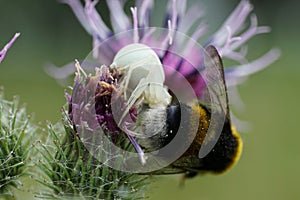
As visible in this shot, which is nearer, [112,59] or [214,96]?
[214,96]

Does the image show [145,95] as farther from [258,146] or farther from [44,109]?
[44,109]

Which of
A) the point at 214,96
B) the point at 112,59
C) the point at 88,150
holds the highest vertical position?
the point at 112,59

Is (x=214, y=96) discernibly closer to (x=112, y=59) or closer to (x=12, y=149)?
(x=112, y=59)

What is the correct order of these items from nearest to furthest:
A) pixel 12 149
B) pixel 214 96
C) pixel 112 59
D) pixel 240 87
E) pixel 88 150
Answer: pixel 214 96 → pixel 88 150 → pixel 12 149 → pixel 112 59 → pixel 240 87

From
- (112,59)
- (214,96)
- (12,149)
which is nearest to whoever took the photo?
(214,96)

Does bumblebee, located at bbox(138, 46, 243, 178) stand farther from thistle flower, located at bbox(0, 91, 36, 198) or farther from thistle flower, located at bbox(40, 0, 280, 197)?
thistle flower, located at bbox(0, 91, 36, 198)

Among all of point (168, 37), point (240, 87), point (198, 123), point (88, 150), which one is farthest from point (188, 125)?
point (240, 87)

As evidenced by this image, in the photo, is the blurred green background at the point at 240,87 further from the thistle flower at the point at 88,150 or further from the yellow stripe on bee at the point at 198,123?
the yellow stripe on bee at the point at 198,123
